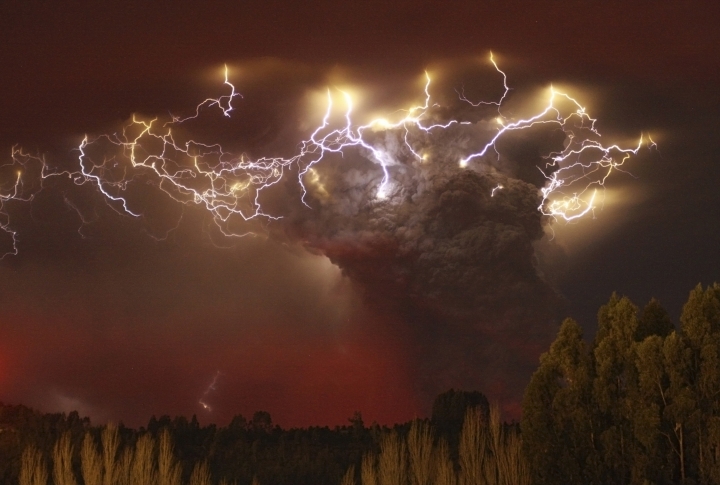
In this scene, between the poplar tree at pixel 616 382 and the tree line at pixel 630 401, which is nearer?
the tree line at pixel 630 401

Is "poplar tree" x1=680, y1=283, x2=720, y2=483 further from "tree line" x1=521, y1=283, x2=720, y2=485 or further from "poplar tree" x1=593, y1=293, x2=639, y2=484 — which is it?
"poplar tree" x1=593, y1=293, x2=639, y2=484

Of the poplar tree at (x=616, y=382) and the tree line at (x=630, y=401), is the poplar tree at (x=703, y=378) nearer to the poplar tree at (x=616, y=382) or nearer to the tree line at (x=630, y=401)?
the tree line at (x=630, y=401)

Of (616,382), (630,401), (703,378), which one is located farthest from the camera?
(616,382)

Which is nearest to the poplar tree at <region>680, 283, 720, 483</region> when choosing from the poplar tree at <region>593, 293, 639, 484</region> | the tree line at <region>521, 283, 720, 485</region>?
the tree line at <region>521, 283, 720, 485</region>

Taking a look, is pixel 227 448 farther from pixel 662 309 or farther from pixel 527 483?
pixel 662 309

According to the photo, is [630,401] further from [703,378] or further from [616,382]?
[703,378]

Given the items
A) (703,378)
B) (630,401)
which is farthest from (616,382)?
(703,378)

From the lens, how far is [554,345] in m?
26.6

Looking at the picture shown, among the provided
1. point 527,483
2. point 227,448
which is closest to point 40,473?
point 227,448

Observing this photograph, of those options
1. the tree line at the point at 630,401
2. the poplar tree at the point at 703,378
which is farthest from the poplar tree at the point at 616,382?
the poplar tree at the point at 703,378

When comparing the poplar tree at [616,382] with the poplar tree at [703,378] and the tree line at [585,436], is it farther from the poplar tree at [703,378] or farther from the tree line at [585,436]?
the poplar tree at [703,378]

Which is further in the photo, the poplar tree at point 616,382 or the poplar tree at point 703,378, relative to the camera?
the poplar tree at point 616,382

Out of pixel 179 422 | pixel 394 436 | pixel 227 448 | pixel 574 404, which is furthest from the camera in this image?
pixel 179 422

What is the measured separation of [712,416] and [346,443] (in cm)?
1975
